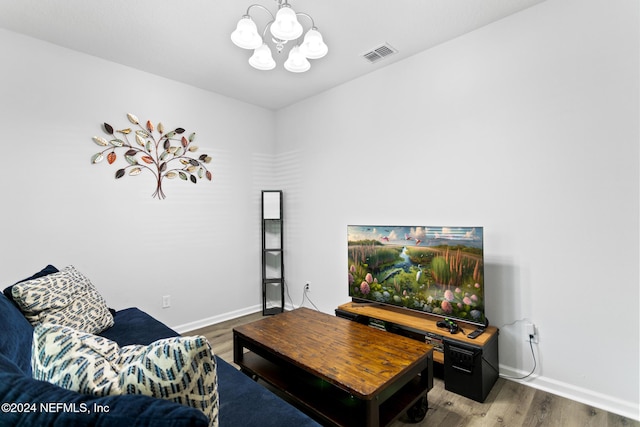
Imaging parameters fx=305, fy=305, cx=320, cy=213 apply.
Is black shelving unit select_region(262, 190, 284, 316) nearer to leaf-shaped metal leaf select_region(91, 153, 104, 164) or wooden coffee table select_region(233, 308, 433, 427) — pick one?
wooden coffee table select_region(233, 308, 433, 427)

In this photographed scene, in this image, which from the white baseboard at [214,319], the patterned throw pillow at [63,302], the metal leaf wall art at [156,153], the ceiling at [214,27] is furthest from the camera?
the white baseboard at [214,319]

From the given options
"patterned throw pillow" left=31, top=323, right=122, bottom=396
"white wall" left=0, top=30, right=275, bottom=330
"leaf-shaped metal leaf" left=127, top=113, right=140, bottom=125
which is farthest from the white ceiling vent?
"patterned throw pillow" left=31, top=323, right=122, bottom=396

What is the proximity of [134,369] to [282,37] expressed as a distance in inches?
68.6

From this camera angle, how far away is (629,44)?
1.81 metres

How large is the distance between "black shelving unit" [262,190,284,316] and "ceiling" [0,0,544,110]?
149 cm

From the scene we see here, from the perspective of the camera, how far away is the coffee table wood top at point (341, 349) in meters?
1.53

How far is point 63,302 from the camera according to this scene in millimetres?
1742

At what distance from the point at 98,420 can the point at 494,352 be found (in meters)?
2.38

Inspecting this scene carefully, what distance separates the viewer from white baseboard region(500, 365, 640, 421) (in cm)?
180

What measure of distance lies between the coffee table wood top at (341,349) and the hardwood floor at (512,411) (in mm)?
426

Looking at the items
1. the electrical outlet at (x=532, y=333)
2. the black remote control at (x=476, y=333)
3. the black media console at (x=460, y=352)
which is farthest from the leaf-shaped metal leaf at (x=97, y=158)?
the electrical outlet at (x=532, y=333)

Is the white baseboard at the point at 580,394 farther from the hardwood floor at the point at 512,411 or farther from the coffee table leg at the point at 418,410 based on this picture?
the coffee table leg at the point at 418,410

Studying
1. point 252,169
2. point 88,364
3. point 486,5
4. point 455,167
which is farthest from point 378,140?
point 88,364

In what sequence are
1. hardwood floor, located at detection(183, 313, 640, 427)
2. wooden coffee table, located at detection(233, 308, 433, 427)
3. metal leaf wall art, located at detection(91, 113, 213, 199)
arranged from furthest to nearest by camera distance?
1. metal leaf wall art, located at detection(91, 113, 213, 199)
2. hardwood floor, located at detection(183, 313, 640, 427)
3. wooden coffee table, located at detection(233, 308, 433, 427)
